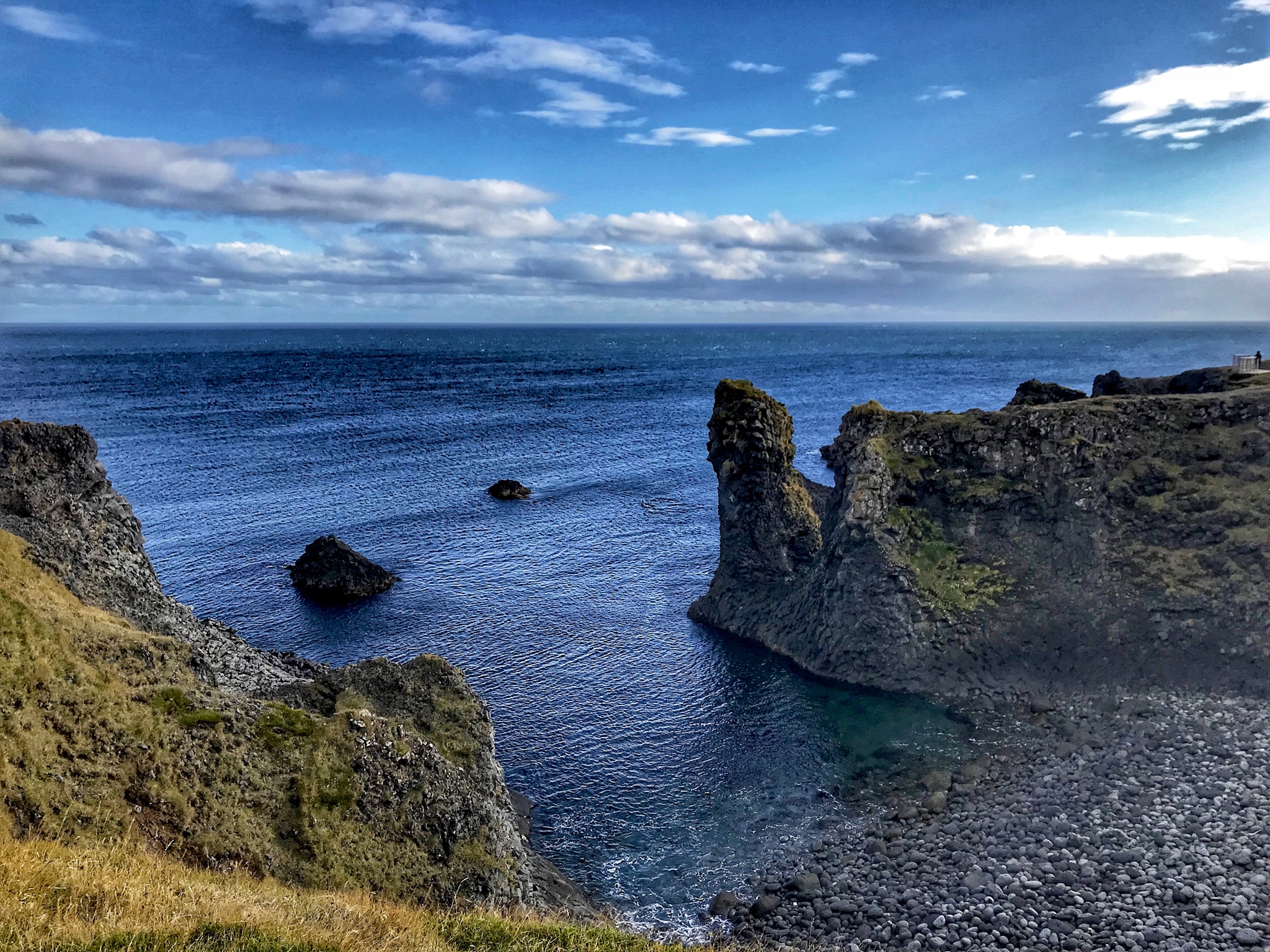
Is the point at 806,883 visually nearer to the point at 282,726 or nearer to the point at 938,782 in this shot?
the point at 938,782

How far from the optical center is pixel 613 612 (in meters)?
56.6

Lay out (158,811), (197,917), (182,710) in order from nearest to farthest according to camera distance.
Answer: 1. (197,917)
2. (158,811)
3. (182,710)

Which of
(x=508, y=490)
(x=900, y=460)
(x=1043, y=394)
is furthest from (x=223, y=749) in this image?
(x=508, y=490)

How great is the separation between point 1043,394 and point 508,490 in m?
52.6

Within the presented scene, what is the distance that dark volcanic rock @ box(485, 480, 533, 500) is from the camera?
3450 inches

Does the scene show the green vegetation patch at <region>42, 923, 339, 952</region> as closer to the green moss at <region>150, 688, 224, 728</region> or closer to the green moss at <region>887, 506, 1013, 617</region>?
the green moss at <region>150, 688, 224, 728</region>

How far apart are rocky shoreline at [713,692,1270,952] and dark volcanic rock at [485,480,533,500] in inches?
2344

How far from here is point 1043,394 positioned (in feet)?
211

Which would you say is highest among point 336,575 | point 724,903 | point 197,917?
point 197,917

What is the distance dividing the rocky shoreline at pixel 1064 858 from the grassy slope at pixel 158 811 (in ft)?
41.6

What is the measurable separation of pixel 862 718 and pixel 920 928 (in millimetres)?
15840

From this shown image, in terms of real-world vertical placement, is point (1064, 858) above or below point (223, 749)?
below

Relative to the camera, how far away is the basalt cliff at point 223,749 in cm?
1898

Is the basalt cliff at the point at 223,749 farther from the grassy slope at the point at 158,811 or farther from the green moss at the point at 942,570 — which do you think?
the green moss at the point at 942,570
